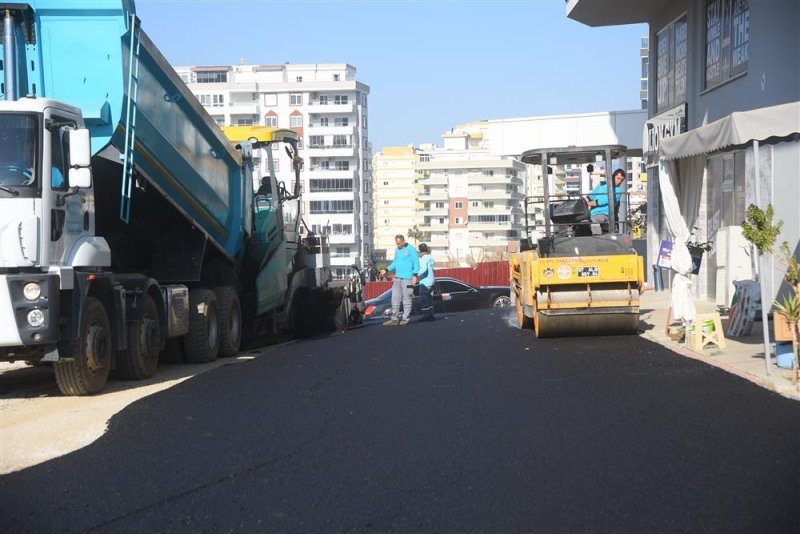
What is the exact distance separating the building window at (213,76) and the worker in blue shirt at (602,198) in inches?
3850

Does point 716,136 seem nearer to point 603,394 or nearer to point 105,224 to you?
point 603,394

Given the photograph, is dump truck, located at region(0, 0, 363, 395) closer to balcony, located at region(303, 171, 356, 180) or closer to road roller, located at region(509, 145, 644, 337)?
road roller, located at region(509, 145, 644, 337)

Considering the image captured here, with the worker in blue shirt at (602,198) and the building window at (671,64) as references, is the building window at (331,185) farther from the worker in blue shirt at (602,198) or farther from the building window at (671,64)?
the worker in blue shirt at (602,198)

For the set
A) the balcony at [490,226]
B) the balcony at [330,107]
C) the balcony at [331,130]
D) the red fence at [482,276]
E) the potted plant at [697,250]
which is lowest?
the red fence at [482,276]

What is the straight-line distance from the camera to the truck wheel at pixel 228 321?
13.9 metres

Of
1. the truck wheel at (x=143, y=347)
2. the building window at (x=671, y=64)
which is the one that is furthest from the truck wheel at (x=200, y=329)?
the building window at (x=671, y=64)

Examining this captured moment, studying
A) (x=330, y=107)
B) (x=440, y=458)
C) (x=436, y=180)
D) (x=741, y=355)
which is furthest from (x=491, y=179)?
(x=440, y=458)

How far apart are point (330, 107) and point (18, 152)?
8817cm

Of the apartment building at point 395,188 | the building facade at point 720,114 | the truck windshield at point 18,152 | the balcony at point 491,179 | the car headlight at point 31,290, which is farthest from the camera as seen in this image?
the apartment building at point 395,188

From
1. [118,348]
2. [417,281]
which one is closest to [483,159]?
[417,281]

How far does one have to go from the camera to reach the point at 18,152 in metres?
8.91

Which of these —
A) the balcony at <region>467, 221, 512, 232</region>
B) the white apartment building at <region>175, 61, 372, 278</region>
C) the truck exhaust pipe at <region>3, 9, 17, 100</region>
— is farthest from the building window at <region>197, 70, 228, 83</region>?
the truck exhaust pipe at <region>3, 9, 17, 100</region>

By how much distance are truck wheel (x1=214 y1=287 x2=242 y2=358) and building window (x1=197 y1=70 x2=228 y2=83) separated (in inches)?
3822

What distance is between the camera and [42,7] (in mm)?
9734
